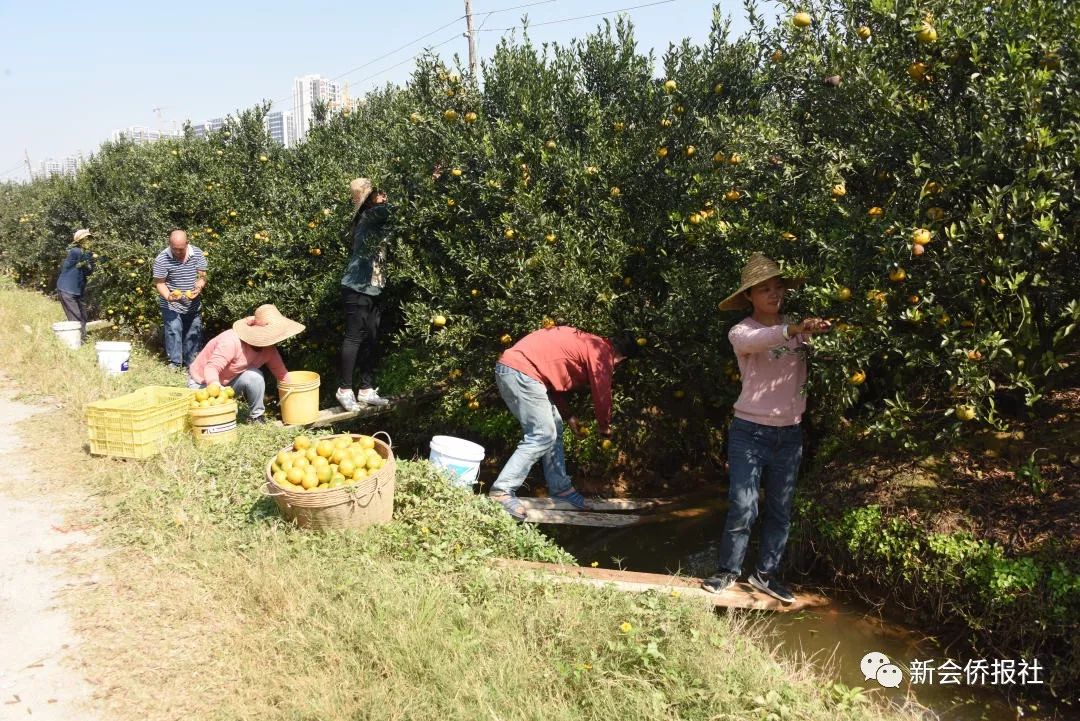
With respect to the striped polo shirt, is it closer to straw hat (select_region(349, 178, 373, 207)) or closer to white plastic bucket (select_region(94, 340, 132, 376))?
white plastic bucket (select_region(94, 340, 132, 376))

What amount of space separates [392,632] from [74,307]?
11673 mm

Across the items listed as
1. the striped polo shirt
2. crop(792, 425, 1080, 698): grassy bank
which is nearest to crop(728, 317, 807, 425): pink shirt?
crop(792, 425, 1080, 698): grassy bank

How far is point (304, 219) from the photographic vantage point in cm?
929

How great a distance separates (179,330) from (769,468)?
338 inches

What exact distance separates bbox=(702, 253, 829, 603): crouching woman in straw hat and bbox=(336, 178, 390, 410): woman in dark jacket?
4230mm

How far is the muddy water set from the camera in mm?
3838

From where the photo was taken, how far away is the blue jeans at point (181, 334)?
9.87m

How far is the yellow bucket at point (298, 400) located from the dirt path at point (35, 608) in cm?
221

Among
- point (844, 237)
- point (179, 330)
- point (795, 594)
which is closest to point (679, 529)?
point (795, 594)

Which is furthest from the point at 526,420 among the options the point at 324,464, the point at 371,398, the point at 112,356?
the point at 112,356

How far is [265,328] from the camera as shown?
23.3 feet

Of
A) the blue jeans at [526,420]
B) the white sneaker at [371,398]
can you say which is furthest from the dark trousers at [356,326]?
the blue jeans at [526,420]

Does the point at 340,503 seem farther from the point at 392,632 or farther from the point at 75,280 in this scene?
the point at 75,280

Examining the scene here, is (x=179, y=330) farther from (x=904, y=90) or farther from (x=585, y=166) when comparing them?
(x=904, y=90)
